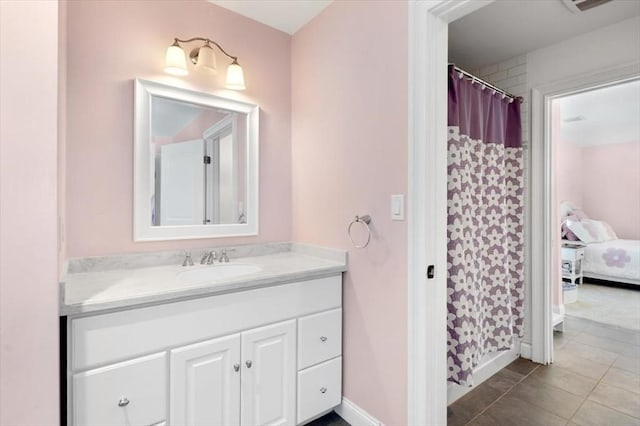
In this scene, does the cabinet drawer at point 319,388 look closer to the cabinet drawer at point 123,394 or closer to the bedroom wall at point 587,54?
the cabinet drawer at point 123,394

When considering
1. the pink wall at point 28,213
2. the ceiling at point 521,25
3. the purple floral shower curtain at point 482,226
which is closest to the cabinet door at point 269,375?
the pink wall at point 28,213

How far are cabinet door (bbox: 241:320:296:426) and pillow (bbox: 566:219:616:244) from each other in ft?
18.8

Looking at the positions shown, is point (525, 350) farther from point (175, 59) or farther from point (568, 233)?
point (568, 233)

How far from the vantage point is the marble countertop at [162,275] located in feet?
3.63

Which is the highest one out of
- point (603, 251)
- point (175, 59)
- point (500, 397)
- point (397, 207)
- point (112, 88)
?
point (175, 59)

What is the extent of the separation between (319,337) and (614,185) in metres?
7.01

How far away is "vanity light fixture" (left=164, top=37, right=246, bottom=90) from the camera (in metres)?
1.67

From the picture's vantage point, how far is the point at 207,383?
131 cm

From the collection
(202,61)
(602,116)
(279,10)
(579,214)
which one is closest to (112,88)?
(202,61)

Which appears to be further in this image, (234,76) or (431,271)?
(234,76)

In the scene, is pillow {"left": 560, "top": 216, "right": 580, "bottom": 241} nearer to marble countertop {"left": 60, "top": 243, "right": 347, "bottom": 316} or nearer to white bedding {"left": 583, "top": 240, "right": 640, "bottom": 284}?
white bedding {"left": 583, "top": 240, "right": 640, "bottom": 284}

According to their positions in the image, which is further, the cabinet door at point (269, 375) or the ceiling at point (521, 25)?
the ceiling at point (521, 25)

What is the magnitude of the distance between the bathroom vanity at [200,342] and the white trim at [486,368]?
2.55 feet

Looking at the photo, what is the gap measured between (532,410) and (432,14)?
2.24 metres
